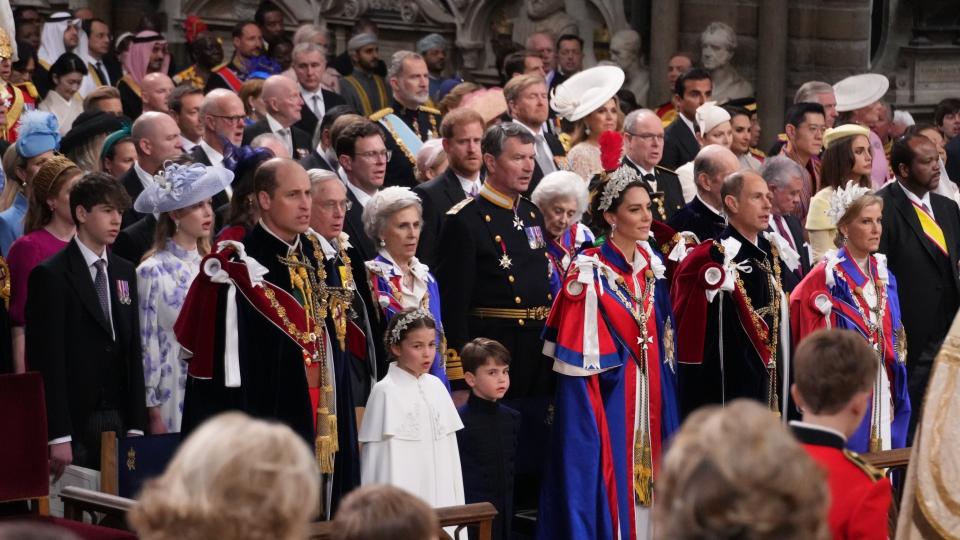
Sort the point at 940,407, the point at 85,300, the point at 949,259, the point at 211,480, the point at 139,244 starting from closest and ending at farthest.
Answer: the point at 211,480 → the point at 940,407 → the point at 85,300 → the point at 139,244 → the point at 949,259

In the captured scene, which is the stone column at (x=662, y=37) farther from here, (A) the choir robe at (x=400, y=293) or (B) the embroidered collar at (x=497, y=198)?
(A) the choir robe at (x=400, y=293)

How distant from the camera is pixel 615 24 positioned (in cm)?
1494

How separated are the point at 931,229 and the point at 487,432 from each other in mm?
3111

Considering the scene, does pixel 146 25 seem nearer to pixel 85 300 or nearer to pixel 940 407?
pixel 85 300

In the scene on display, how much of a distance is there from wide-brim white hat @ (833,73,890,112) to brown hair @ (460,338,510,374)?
18.3 ft

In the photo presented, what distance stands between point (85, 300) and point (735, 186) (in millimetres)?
2759

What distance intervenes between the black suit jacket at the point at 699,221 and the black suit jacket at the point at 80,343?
265cm

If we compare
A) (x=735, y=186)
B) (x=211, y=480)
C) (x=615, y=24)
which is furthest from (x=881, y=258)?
(x=615, y=24)

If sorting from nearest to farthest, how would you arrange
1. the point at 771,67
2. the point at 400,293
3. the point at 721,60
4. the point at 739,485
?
the point at 739,485 < the point at 400,293 < the point at 721,60 < the point at 771,67

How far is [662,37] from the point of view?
46.8ft

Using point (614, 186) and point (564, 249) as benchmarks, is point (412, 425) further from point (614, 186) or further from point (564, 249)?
point (564, 249)

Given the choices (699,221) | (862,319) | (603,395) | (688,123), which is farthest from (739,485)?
(688,123)

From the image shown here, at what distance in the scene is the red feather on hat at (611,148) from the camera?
26.8ft

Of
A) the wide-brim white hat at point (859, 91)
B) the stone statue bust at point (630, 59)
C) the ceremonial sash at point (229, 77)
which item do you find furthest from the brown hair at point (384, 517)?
the stone statue bust at point (630, 59)
